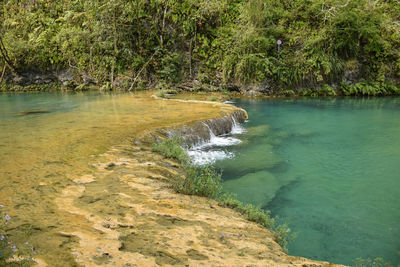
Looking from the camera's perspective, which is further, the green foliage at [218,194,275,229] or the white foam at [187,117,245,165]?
the white foam at [187,117,245,165]

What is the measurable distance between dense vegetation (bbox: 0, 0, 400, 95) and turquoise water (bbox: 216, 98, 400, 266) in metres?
6.50

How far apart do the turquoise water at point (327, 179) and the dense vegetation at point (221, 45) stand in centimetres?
650

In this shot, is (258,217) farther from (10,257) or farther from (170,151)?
(10,257)

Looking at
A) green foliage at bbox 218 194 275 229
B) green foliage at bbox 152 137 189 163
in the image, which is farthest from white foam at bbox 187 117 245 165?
green foliage at bbox 218 194 275 229

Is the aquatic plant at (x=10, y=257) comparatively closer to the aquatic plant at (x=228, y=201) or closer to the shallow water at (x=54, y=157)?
the shallow water at (x=54, y=157)

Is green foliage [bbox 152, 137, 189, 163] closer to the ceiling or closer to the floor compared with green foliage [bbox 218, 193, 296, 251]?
closer to the ceiling

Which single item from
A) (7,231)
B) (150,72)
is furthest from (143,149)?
(150,72)

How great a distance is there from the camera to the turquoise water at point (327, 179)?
4.16 metres

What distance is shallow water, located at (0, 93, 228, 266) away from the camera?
106 inches

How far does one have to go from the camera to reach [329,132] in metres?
10.2

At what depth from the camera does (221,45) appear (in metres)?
19.4

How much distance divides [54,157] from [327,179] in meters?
5.67

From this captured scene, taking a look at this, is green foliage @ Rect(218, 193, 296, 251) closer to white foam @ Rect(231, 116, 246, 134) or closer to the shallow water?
the shallow water

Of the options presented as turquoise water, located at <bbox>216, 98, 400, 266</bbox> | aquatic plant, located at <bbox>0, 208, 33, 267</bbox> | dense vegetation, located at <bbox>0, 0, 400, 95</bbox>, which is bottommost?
turquoise water, located at <bbox>216, 98, 400, 266</bbox>
